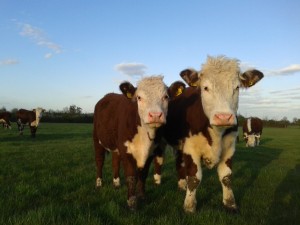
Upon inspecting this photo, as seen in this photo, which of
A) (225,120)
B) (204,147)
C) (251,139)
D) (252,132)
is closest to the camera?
(225,120)

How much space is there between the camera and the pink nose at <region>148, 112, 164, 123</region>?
211 inches

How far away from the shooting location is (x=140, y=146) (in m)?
6.09

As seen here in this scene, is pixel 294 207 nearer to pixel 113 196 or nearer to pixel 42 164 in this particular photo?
A: pixel 113 196

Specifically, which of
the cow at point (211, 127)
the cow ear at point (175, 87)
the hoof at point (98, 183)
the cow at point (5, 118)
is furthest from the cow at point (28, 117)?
the cow at point (211, 127)

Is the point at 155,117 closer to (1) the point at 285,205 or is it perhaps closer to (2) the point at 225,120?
(2) the point at 225,120

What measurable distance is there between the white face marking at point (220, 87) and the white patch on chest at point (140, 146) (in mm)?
1124

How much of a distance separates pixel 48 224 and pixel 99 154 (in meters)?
4.61

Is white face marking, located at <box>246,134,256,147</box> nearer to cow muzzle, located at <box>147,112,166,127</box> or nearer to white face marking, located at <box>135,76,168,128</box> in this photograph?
white face marking, located at <box>135,76,168,128</box>

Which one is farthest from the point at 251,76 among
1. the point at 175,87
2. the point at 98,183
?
the point at 98,183

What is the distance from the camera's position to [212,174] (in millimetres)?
9820

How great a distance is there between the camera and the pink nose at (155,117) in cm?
535

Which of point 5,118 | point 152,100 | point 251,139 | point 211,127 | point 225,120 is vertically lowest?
point 251,139

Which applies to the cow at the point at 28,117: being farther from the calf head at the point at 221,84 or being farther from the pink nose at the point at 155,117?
the pink nose at the point at 155,117

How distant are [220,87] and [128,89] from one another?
1666 mm
